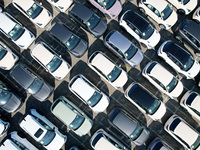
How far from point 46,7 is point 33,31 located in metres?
2.66

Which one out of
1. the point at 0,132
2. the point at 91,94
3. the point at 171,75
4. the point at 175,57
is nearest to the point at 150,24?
the point at 175,57

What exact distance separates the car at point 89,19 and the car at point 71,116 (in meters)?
6.92

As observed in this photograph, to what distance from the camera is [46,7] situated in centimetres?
2012

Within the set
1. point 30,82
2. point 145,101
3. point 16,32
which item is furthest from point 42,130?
point 145,101

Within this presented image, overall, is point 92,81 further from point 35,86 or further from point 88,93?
point 35,86

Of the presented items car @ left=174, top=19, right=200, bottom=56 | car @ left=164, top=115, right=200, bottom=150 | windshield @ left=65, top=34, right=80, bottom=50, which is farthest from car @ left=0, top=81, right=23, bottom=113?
car @ left=174, top=19, right=200, bottom=56

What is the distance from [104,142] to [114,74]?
19.7 feet

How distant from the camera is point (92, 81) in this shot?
65.1 feet

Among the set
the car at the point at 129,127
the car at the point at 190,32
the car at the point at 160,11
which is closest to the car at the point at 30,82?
the car at the point at 129,127

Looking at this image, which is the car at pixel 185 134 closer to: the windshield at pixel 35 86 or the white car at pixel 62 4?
the windshield at pixel 35 86

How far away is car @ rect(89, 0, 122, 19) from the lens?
1906cm

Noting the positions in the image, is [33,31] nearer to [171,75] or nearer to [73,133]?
[73,133]

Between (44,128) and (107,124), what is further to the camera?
(107,124)

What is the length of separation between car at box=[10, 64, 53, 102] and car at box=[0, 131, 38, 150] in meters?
3.75
